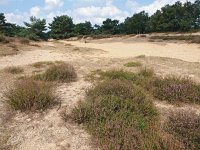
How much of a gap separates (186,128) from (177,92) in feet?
7.91

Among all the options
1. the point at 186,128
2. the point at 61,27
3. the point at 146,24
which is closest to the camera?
the point at 186,128

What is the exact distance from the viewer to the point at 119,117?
5.51m

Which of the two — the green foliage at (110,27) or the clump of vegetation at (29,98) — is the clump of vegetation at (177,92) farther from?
the green foliage at (110,27)

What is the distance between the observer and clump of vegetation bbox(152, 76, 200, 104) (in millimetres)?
7041

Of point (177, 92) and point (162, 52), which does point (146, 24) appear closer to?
point (162, 52)

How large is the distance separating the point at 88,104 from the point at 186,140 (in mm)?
2089

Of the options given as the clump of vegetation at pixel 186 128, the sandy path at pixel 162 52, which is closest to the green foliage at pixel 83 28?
the sandy path at pixel 162 52

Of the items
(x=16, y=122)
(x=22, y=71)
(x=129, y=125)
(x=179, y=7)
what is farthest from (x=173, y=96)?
(x=179, y=7)

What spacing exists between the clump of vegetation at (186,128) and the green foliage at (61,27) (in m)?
60.6

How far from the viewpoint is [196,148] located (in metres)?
4.46

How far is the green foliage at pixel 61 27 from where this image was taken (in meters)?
65.4

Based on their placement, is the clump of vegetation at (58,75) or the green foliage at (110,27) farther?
the green foliage at (110,27)

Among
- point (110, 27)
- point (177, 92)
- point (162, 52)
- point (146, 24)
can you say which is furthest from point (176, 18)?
point (177, 92)

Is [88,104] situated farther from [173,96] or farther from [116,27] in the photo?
[116,27]
